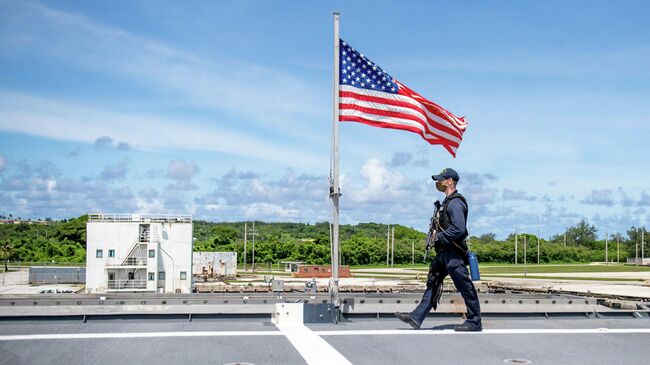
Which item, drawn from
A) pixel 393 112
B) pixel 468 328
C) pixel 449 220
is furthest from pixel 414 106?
pixel 468 328

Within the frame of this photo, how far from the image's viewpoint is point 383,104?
42.5 feet

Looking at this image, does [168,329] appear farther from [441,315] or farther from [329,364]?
[441,315]

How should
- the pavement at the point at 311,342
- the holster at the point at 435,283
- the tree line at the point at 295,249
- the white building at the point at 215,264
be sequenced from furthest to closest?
the tree line at the point at 295,249, the white building at the point at 215,264, the holster at the point at 435,283, the pavement at the point at 311,342

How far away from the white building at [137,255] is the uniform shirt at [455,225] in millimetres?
54354

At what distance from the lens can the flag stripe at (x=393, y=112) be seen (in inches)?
499

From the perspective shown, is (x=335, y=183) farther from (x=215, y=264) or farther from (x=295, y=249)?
(x=295, y=249)

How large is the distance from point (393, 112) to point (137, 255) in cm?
5295

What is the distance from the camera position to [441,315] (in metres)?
12.2

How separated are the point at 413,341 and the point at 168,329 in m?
3.51

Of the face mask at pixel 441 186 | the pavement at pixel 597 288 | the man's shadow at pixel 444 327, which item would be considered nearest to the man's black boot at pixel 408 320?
the man's shadow at pixel 444 327

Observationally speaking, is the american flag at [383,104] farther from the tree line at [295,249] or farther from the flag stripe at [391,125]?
the tree line at [295,249]

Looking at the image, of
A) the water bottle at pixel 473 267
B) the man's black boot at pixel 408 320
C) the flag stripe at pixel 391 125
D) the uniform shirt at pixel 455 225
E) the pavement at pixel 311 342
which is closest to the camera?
the pavement at pixel 311 342

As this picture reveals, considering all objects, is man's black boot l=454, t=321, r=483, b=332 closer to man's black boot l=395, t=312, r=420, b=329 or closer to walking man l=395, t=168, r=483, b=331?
walking man l=395, t=168, r=483, b=331

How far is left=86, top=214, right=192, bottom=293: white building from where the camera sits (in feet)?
203
